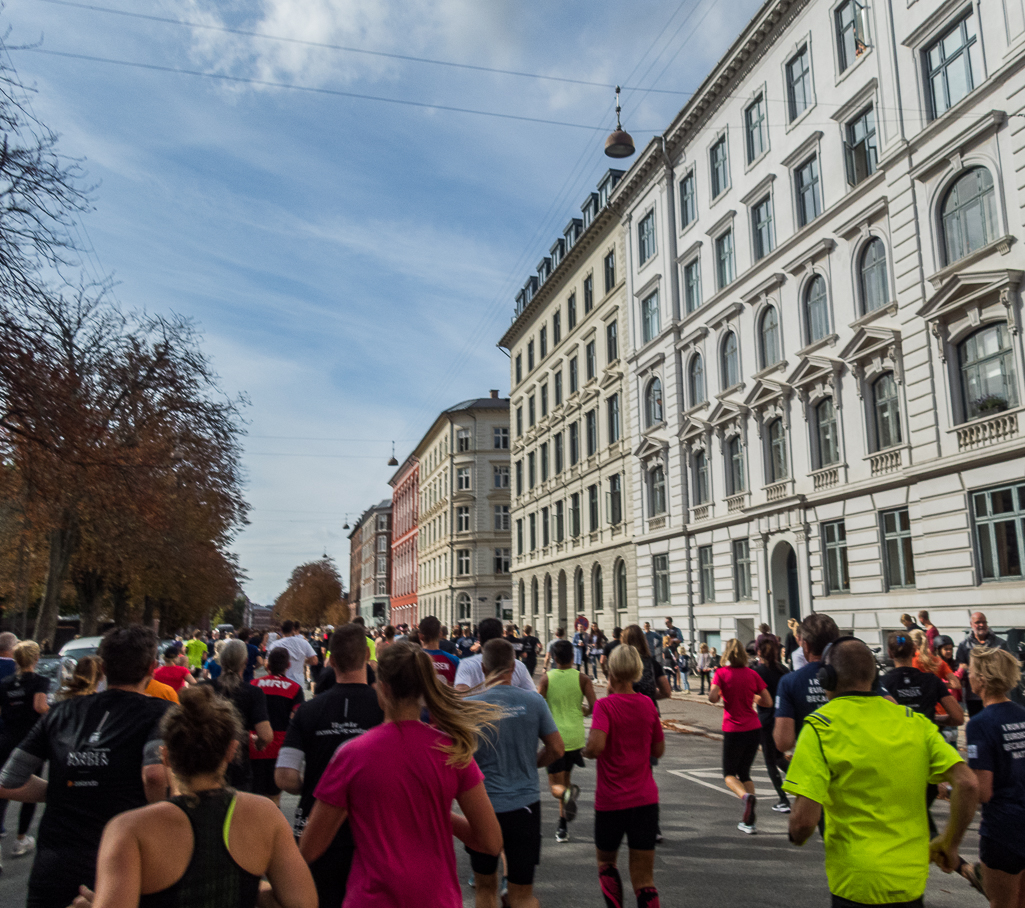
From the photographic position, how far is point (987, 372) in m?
18.1

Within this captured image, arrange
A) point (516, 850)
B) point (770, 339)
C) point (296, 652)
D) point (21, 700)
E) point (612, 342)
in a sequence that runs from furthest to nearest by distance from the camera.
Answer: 1. point (612, 342)
2. point (770, 339)
3. point (296, 652)
4. point (21, 700)
5. point (516, 850)

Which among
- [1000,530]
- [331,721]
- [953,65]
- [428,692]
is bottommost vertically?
[331,721]

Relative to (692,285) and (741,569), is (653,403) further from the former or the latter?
(741,569)

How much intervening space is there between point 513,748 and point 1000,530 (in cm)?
1590

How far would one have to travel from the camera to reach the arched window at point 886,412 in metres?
21.0

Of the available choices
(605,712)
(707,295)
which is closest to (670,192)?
(707,295)

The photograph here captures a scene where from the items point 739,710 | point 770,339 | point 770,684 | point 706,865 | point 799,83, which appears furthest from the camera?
point 770,339

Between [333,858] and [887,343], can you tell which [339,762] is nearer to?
[333,858]

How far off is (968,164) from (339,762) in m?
20.1

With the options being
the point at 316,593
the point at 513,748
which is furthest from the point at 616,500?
the point at 316,593

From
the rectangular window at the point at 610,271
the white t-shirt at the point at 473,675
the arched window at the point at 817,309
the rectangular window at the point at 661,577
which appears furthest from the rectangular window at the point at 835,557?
the rectangular window at the point at 610,271

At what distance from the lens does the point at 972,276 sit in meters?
18.1

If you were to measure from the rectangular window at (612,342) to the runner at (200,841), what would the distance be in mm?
36340

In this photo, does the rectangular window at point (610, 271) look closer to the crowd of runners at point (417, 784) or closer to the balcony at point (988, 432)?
the balcony at point (988, 432)
